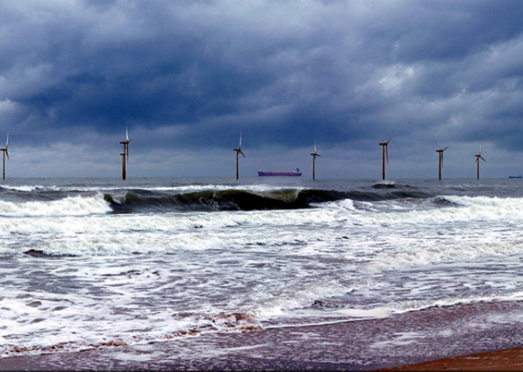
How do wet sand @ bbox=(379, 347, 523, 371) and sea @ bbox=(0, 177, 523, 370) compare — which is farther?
sea @ bbox=(0, 177, 523, 370)

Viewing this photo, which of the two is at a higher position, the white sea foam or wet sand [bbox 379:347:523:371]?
the white sea foam

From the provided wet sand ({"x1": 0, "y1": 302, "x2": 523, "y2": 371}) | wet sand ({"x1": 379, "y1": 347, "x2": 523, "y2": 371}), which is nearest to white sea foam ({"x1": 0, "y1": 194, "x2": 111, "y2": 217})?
wet sand ({"x1": 0, "y1": 302, "x2": 523, "y2": 371})

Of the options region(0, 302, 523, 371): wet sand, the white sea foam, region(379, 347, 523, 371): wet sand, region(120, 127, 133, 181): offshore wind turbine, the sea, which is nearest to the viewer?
region(379, 347, 523, 371): wet sand

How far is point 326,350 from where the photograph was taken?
3.70 metres

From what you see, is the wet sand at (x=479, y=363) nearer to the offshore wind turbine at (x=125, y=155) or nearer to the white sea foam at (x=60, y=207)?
the white sea foam at (x=60, y=207)

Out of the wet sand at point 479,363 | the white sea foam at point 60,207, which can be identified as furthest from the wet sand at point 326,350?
the white sea foam at point 60,207

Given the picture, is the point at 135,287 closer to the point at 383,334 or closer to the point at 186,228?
the point at 383,334

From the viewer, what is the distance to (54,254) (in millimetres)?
9352

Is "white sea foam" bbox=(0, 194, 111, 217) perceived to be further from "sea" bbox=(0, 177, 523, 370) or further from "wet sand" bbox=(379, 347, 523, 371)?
"wet sand" bbox=(379, 347, 523, 371)

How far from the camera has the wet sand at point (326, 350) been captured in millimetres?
3352

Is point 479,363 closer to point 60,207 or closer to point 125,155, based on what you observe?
point 60,207

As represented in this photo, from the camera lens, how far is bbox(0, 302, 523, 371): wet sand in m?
3.35

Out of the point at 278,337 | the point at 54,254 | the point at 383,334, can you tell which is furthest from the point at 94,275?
the point at 383,334

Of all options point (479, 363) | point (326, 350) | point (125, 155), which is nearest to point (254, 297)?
point (326, 350)
